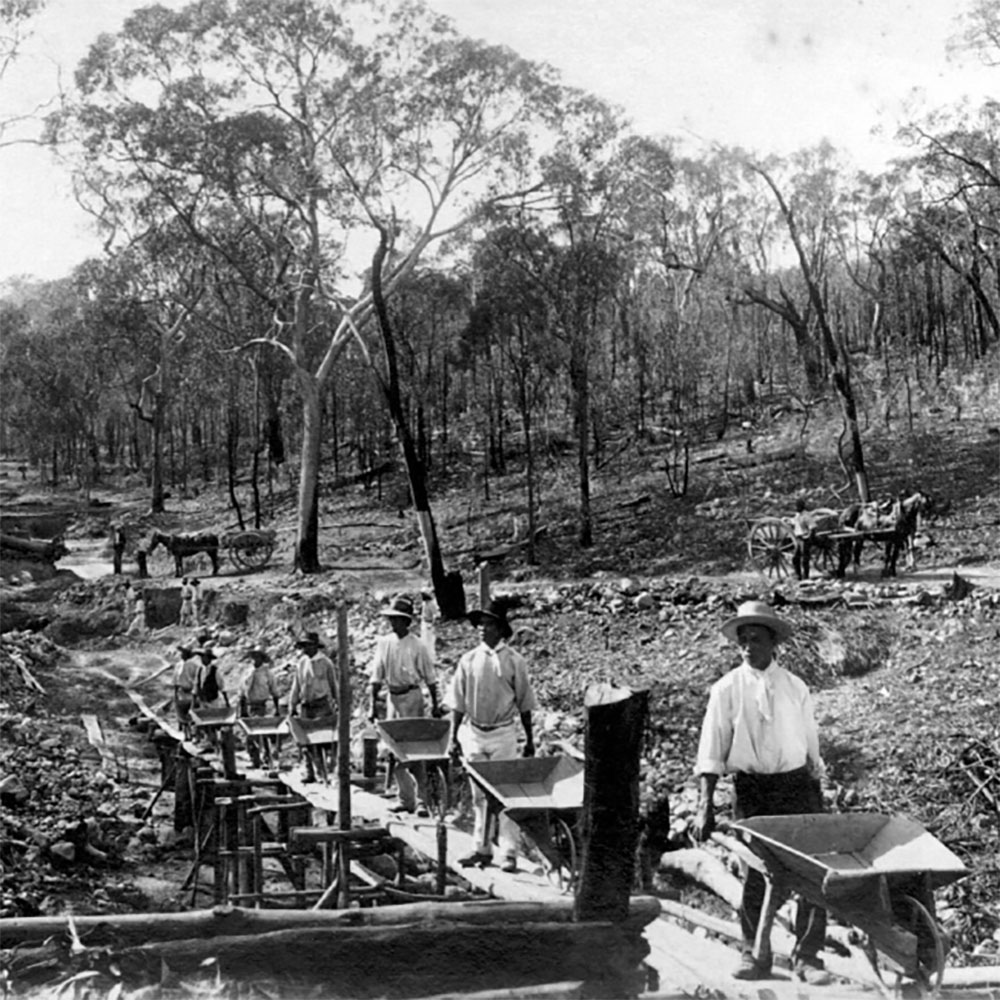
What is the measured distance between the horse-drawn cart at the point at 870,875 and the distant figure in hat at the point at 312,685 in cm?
564

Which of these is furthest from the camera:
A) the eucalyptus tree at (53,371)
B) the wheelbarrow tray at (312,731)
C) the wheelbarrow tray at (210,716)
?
the eucalyptus tree at (53,371)

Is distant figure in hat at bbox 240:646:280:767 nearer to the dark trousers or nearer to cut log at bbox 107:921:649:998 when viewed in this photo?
cut log at bbox 107:921:649:998

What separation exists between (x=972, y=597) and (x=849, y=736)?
121 inches

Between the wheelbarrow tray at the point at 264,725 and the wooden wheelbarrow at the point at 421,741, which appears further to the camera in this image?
the wheelbarrow tray at the point at 264,725

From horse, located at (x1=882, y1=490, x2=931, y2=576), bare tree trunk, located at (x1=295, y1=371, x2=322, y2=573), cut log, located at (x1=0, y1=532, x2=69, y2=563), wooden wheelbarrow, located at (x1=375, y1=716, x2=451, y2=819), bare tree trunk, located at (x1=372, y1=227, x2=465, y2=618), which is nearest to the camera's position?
wooden wheelbarrow, located at (x1=375, y1=716, x2=451, y2=819)

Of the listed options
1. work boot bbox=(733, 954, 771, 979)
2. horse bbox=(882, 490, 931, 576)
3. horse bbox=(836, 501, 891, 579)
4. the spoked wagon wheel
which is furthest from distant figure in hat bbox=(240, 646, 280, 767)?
the spoked wagon wheel

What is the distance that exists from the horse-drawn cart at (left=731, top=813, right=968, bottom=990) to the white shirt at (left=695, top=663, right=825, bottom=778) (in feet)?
1.17

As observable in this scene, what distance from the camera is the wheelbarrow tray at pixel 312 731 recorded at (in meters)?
8.98

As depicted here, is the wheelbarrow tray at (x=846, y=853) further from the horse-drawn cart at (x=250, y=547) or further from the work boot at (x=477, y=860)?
the horse-drawn cart at (x=250, y=547)

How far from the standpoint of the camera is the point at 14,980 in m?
4.37

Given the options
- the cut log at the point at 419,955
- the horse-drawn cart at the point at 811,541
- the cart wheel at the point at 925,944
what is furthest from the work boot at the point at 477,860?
the horse-drawn cart at the point at 811,541

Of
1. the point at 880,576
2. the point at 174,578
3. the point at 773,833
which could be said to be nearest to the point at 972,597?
the point at 880,576

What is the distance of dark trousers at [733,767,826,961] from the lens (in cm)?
466

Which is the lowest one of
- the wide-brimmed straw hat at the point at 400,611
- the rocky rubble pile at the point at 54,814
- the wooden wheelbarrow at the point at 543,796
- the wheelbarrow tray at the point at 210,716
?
the rocky rubble pile at the point at 54,814
